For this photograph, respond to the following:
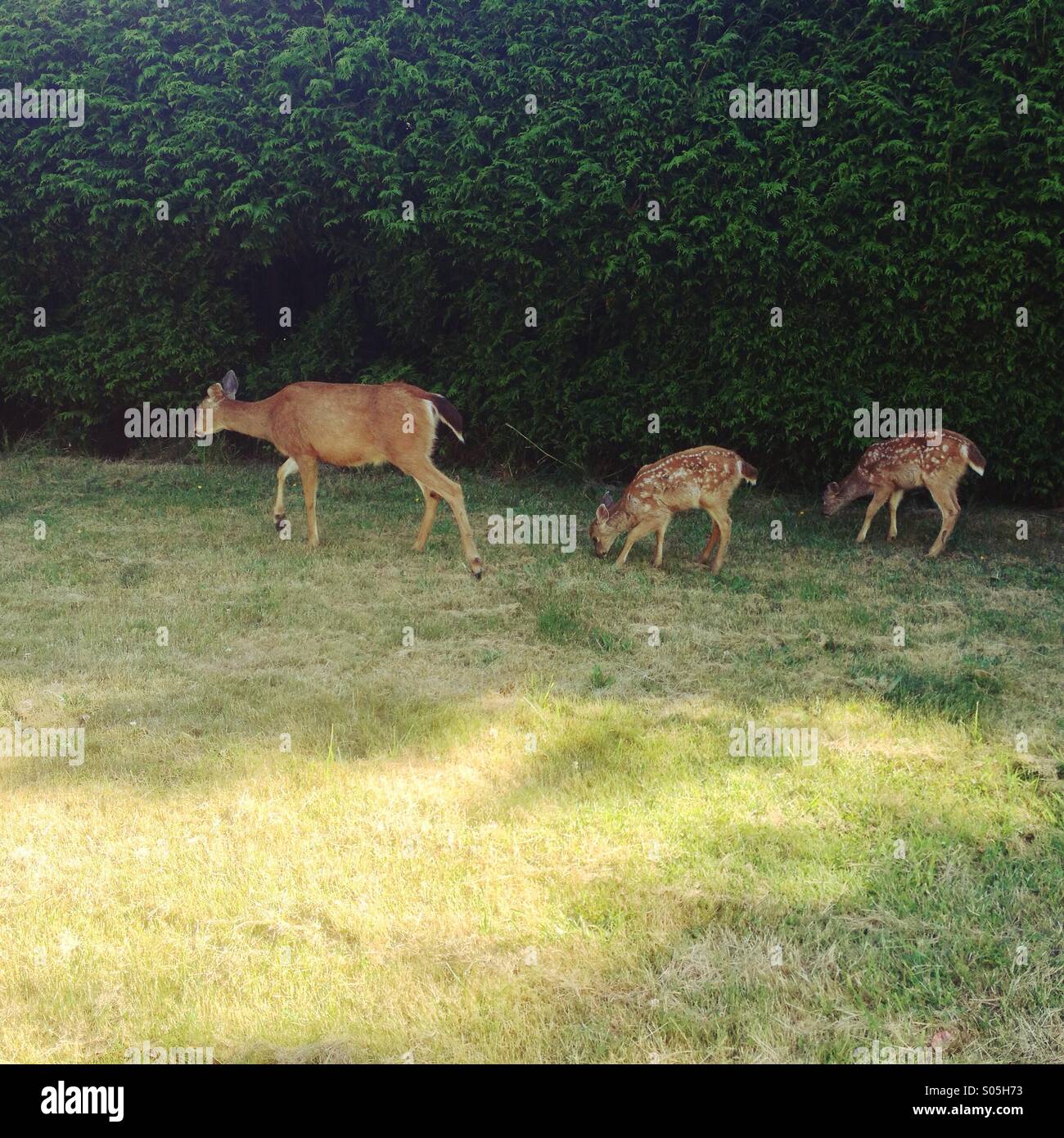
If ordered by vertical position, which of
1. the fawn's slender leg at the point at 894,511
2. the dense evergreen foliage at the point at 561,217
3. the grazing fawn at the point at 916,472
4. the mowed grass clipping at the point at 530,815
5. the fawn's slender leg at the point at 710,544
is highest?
the dense evergreen foliage at the point at 561,217

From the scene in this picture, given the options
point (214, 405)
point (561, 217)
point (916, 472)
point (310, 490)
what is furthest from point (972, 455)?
point (214, 405)

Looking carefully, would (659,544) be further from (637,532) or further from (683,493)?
(683,493)

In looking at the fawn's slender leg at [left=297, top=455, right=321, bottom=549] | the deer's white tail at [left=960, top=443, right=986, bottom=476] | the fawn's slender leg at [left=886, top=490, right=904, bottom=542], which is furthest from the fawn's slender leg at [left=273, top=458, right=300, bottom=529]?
the deer's white tail at [left=960, top=443, right=986, bottom=476]

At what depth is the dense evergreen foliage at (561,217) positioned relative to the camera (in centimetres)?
911

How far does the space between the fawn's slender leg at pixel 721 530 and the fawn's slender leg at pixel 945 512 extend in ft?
5.59

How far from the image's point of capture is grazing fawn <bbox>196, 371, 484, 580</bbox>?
8703mm

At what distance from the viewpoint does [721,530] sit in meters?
8.52

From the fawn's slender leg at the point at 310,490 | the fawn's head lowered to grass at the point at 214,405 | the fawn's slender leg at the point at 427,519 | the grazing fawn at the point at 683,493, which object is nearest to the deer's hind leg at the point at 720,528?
the grazing fawn at the point at 683,493

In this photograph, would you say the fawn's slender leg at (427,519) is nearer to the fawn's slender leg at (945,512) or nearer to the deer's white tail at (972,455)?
the fawn's slender leg at (945,512)

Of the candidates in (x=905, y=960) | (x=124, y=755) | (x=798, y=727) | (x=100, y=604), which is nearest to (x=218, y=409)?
(x=100, y=604)

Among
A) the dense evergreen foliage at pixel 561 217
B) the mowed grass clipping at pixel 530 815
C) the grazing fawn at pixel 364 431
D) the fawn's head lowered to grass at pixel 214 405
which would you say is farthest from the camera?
the fawn's head lowered to grass at pixel 214 405

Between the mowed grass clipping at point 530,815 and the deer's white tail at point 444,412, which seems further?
the deer's white tail at point 444,412

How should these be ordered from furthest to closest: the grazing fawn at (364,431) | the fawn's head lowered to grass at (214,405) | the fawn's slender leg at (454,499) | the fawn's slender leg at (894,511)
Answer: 1. the fawn's head lowered to grass at (214,405)
2. the fawn's slender leg at (894,511)
3. the grazing fawn at (364,431)
4. the fawn's slender leg at (454,499)

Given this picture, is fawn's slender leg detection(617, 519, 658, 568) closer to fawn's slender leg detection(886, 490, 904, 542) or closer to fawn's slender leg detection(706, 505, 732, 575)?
fawn's slender leg detection(706, 505, 732, 575)
